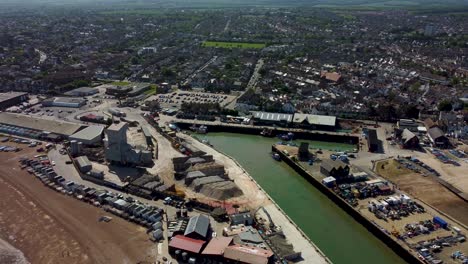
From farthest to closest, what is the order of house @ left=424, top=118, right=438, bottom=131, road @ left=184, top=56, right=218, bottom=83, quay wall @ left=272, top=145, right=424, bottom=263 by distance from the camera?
road @ left=184, top=56, right=218, bottom=83 < house @ left=424, top=118, right=438, bottom=131 < quay wall @ left=272, top=145, right=424, bottom=263

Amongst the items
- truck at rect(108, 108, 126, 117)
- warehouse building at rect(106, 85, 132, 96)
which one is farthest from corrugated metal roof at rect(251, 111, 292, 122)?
warehouse building at rect(106, 85, 132, 96)

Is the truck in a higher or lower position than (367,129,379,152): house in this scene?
higher

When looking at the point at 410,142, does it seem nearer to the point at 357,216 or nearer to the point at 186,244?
the point at 357,216

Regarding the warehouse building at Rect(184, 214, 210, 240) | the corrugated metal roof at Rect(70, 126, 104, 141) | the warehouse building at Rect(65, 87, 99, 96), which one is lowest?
the warehouse building at Rect(184, 214, 210, 240)

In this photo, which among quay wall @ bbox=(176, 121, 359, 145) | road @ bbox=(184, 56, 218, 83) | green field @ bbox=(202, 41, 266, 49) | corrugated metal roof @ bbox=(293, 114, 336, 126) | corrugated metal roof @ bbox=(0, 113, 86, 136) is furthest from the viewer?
green field @ bbox=(202, 41, 266, 49)

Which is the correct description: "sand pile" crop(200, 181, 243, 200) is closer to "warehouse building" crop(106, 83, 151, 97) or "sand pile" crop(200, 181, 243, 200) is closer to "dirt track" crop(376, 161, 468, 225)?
"dirt track" crop(376, 161, 468, 225)

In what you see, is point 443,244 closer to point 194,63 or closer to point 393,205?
point 393,205

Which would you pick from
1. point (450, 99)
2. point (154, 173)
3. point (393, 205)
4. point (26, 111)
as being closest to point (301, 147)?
point (393, 205)
